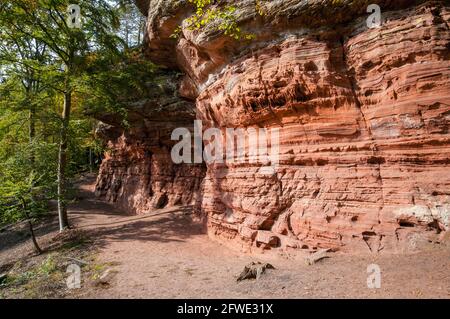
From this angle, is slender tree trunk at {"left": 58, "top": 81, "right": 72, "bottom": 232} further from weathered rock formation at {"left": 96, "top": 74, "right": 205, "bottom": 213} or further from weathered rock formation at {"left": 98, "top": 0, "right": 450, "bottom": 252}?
weathered rock formation at {"left": 98, "top": 0, "right": 450, "bottom": 252}

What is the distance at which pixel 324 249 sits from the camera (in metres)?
7.60

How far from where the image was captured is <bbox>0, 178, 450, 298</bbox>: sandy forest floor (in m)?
5.11

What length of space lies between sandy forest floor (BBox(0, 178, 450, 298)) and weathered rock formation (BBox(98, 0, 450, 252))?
39.3 inches

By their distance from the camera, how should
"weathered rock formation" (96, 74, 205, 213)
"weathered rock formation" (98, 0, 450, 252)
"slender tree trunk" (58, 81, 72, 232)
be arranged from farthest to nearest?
"weathered rock formation" (96, 74, 205, 213) → "slender tree trunk" (58, 81, 72, 232) → "weathered rock formation" (98, 0, 450, 252)

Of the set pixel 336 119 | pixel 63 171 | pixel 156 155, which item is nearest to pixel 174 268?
pixel 336 119

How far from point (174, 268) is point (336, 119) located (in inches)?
258

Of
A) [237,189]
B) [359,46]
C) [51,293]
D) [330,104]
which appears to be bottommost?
[51,293]

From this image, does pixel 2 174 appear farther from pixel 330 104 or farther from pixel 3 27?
pixel 330 104

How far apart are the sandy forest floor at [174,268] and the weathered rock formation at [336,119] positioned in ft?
3.27

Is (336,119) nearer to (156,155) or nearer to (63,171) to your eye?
(63,171)

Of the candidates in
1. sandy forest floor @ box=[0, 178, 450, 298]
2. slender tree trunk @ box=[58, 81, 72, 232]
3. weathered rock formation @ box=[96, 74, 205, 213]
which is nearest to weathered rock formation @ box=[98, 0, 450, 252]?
sandy forest floor @ box=[0, 178, 450, 298]

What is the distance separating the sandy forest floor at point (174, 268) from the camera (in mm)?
5109
